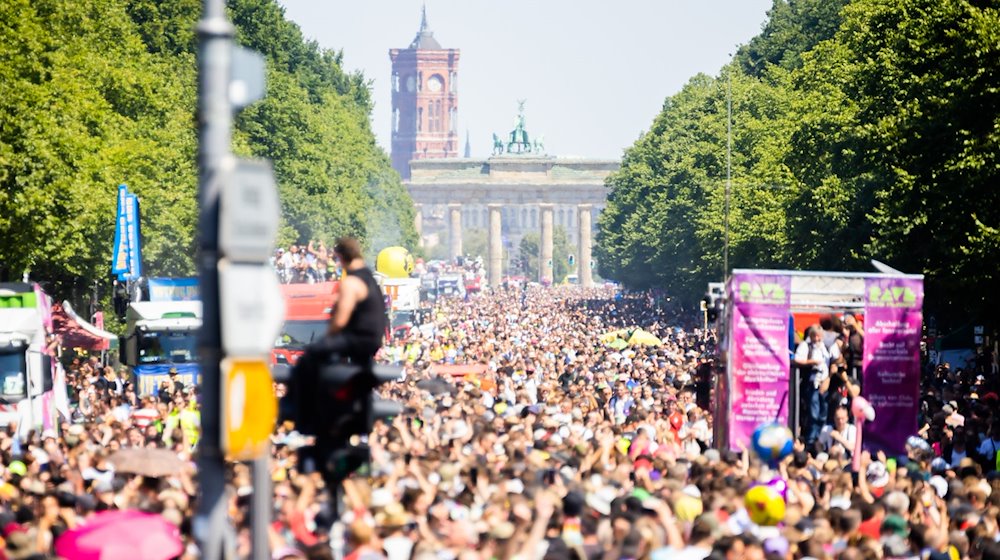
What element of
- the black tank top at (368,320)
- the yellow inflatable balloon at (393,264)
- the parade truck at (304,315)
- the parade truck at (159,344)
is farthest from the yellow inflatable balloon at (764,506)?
the yellow inflatable balloon at (393,264)

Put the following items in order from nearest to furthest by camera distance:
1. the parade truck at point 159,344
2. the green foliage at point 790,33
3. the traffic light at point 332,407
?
the traffic light at point 332,407
the parade truck at point 159,344
the green foliage at point 790,33

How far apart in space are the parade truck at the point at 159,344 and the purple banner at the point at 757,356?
18.3 meters

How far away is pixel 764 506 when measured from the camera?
51.1 ft

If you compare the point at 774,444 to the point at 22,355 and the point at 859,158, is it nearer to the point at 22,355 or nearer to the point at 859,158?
the point at 22,355

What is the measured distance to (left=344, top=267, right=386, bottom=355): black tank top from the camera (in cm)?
991

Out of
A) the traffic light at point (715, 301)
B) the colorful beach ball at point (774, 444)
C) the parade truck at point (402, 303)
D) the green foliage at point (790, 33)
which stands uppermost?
the green foliage at point (790, 33)

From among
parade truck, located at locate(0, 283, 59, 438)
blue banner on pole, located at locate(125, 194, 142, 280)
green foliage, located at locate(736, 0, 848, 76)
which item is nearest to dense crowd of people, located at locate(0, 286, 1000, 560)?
parade truck, located at locate(0, 283, 59, 438)

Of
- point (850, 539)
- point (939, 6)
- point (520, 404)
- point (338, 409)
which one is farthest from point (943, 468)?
point (939, 6)

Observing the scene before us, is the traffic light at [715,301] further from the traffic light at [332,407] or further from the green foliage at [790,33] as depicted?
the green foliage at [790,33]

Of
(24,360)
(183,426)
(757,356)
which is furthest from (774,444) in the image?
(24,360)

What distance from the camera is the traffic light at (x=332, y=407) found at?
9305 mm

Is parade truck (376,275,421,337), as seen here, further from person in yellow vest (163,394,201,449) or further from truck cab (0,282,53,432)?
person in yellow vest (163,394,201,449)

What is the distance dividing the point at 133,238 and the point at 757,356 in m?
25.8

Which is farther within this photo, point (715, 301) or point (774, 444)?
point (715, 301)
